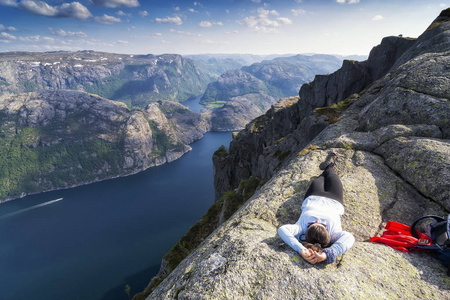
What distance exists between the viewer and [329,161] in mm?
15906

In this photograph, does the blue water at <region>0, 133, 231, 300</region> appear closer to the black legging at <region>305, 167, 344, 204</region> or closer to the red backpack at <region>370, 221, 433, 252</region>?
the black legging at <region>305, 167, 344, 204</region>

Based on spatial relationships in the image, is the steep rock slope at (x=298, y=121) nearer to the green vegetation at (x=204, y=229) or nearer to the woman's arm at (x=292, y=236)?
the green vegetation at (x=204, y=229)

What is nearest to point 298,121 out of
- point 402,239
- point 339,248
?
point 402,239

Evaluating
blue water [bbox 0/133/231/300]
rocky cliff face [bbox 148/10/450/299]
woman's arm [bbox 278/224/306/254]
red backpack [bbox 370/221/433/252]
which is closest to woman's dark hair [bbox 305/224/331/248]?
woman's arm [bbox 278/224/306/254]

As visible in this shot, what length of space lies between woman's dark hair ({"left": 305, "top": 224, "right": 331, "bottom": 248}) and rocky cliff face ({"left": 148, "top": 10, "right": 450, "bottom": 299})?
0.84 meters

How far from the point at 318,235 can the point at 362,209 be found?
207 inches

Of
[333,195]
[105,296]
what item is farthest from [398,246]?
[105,296]

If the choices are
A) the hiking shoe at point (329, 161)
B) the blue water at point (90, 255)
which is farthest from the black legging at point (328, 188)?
the blue water at point (90, 255)

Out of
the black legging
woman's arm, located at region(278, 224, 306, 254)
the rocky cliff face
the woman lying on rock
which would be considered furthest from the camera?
the black legging

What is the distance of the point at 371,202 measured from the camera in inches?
490

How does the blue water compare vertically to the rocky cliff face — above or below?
below

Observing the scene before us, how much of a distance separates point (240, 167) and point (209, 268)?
77.4 m

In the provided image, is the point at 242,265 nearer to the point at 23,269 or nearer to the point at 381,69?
the point at 381,69

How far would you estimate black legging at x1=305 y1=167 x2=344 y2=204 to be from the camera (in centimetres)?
1150
